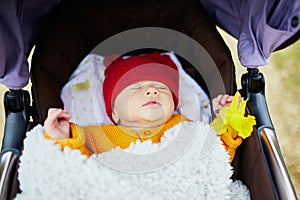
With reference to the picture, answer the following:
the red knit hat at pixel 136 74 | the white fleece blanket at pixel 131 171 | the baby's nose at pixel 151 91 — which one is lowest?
the white fleece blanket at pixel 131 171

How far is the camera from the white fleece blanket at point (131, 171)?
3.73 ft

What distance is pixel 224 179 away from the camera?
48.6 inches

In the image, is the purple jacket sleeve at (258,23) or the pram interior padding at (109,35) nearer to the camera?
the purple jacket sleeve at (258,23)

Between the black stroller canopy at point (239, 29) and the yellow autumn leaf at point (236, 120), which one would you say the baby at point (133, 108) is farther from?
the black stroller canopy at point (239, 29)

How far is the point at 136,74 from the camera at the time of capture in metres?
1.41

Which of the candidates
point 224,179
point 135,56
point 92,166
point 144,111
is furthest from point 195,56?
point 92,166

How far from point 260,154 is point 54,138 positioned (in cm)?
52

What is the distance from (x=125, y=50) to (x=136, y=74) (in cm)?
23

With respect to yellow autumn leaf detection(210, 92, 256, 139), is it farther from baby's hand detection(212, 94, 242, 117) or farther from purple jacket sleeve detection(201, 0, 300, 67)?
purple jacket sleeve detection(201, 0, 300, 67)

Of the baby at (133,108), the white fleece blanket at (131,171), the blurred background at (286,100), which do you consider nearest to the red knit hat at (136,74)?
the baby at (133,108)

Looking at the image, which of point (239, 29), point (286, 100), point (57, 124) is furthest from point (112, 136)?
point (286, 100)

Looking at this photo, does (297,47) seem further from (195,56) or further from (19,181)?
(19,181)

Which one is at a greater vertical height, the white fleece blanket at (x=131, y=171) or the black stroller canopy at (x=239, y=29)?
the black stroller canopy at (x=239, y=29)

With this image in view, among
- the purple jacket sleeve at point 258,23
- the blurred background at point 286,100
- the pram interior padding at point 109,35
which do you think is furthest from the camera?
the blurred background at point 286,100
